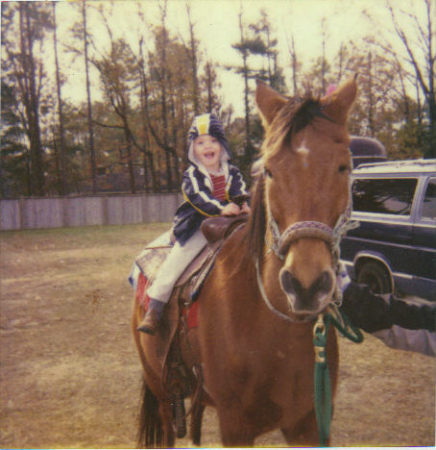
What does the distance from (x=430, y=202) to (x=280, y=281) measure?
3617mm

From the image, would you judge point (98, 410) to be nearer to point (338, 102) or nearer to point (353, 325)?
point (353, 325)

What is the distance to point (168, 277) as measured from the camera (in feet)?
8.74

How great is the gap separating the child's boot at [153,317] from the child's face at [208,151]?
94cm

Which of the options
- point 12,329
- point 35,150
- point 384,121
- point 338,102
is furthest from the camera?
point 12,329

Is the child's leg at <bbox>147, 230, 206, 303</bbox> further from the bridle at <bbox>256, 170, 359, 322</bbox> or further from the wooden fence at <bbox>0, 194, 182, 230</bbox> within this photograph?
the wooden fence at <bbox>0, 194, 182, 230</bbox>

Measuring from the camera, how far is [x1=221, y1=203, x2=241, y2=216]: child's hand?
247 centimetres

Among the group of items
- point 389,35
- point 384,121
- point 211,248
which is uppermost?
point 389,35

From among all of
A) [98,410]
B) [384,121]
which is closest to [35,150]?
[98,410]

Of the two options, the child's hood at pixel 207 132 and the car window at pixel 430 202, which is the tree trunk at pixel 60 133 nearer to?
the child's hood at pixel 207 132

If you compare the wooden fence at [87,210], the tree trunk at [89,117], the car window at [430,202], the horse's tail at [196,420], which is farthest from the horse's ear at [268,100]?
the car window at [430,202]

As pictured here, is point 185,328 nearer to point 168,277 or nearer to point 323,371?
point 168,277

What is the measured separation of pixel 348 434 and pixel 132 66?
3.78 metres

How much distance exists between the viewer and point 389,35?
3221mm

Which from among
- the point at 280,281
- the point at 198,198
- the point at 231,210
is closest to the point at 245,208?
the point at 231,210
